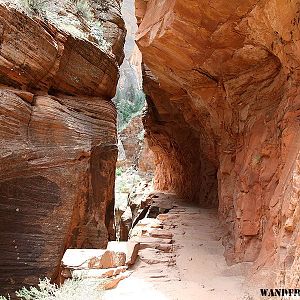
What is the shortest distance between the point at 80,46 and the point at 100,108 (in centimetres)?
183

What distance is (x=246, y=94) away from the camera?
9.09m

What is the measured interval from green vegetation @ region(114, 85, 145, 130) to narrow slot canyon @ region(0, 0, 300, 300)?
18389mm

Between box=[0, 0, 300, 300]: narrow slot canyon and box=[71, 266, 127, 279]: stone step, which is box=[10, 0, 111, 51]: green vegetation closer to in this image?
box=[0, 0, 300, 300]: narrow slot canyon

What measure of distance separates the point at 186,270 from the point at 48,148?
4.56m

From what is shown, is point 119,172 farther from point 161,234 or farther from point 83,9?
point 83,9

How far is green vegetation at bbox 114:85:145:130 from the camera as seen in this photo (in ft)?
98.7

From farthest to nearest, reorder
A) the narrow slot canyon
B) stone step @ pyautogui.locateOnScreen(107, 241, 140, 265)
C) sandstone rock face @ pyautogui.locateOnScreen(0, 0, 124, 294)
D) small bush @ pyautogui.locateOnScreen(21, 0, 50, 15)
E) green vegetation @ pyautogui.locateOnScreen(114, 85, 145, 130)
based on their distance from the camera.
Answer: green vegetation @ pyautogui.locateOnScreen(114, 85, 145, 130), small bush @ pyautogui.locateOnScreen(21, 0, 50, 15), stone step @ pyautogui.locateOnScreen(107, 241, 140, 265), sandstone rock face @ pyautogui.locateOnScreen(0, 0, 124, 294), the narrow slot canyon

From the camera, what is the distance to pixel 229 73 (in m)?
9.24

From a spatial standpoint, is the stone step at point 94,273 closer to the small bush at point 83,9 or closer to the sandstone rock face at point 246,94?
the sandstone rock face at point 246,94

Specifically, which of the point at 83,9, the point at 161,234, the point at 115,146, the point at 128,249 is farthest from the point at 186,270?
the point at 83,9

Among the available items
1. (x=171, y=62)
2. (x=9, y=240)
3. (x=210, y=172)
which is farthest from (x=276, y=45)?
(x=210, y=172)

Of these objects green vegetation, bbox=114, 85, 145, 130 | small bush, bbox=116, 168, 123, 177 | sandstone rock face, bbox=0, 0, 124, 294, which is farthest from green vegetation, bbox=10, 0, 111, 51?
green vegetation, bbox=114, 85, 145, 130

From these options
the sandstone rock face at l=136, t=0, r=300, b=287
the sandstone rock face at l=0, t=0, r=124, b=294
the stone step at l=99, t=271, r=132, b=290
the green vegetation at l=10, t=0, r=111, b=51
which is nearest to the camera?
the stone step at l=99, t=271, r=132, b=290

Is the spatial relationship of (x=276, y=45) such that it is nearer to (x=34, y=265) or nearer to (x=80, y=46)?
(x=80, y=46)
